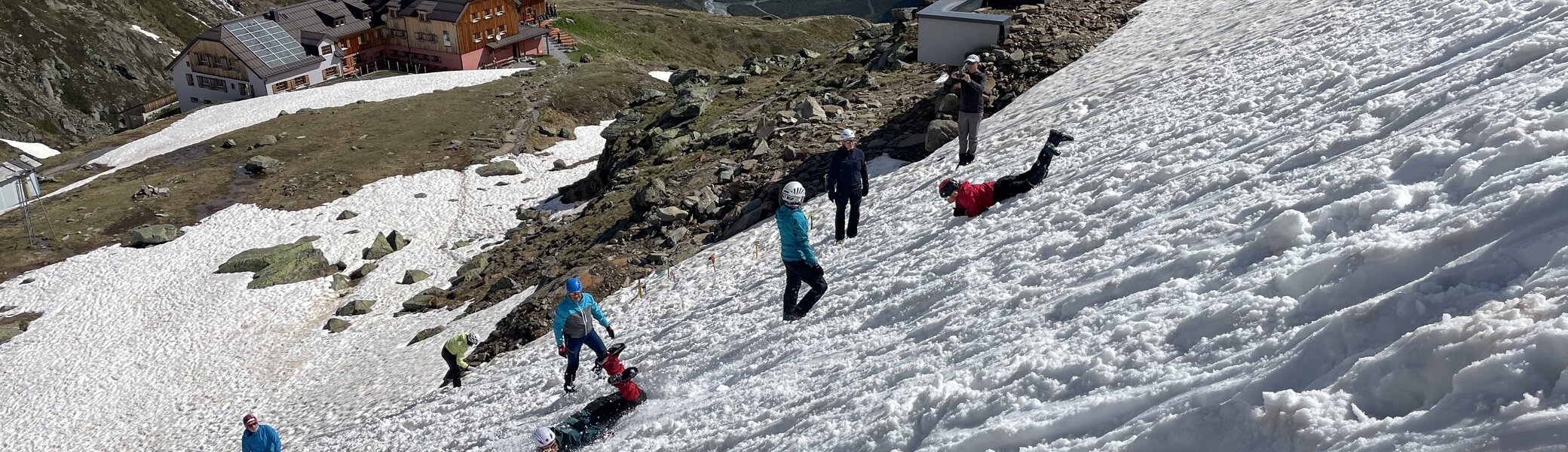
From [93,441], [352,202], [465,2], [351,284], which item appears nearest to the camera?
[93,441]

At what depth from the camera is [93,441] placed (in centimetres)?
2530

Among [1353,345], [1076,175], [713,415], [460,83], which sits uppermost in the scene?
[1353,345]

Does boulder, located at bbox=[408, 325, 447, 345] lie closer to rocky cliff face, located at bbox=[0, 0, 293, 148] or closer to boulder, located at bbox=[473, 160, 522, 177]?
boulder, located at bbox=[473, 160, 522, 177]

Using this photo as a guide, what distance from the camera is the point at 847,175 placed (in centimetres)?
1698

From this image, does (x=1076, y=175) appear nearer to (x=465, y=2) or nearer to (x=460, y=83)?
(x=460, y=83)

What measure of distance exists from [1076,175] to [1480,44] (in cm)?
580

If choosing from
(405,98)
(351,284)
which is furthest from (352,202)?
(405,98)

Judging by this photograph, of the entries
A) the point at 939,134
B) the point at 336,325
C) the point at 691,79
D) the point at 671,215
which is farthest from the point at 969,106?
the point at 691,79

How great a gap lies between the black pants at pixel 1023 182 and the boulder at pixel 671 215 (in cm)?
1147

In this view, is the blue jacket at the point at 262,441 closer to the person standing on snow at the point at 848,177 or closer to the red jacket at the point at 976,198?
the person standing on snow at the point at 848,177

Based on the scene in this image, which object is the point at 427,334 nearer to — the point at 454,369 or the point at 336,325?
the point at 336,325

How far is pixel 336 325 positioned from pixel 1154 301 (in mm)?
27103

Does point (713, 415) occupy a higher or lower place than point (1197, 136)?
lower

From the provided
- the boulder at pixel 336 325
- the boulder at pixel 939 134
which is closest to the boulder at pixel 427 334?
the boulder at pixel 336 325
